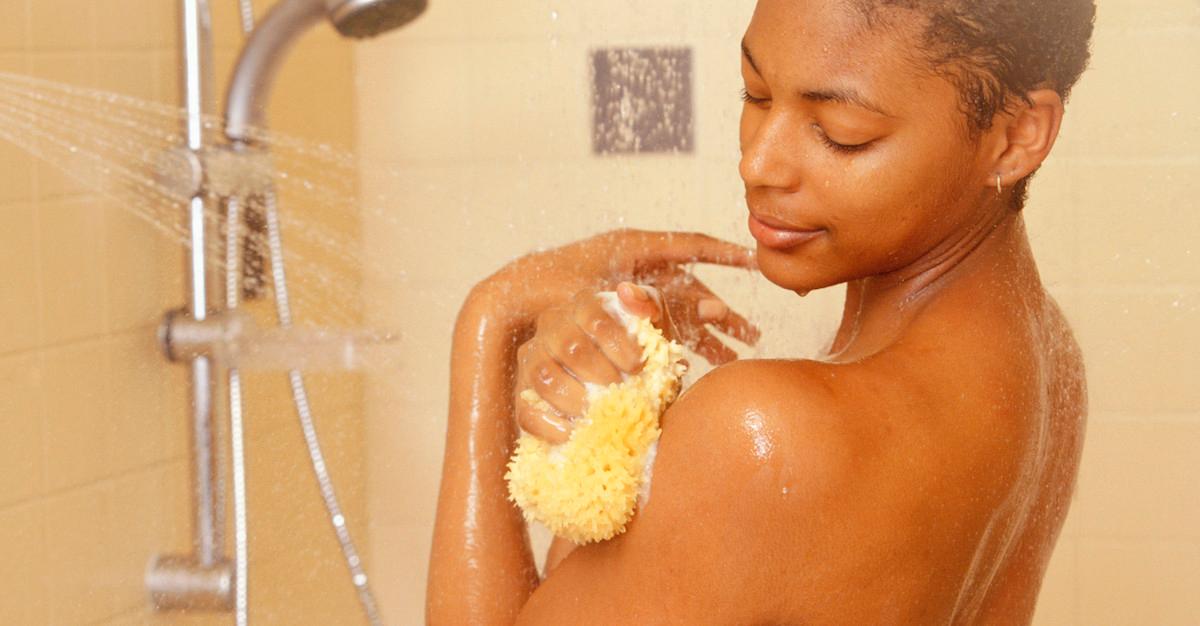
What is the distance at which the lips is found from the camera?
72 centimetres

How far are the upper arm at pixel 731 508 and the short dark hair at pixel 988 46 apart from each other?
16cm

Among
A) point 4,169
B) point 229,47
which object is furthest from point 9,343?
point 229,47

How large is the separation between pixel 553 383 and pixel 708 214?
691mm

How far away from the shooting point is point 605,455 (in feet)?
2.34

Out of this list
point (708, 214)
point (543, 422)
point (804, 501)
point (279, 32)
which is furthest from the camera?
point (708, 214)

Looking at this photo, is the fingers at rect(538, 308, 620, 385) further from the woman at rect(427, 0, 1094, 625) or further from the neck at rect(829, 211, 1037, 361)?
the neck at rect(829, 211, 1037, 361)

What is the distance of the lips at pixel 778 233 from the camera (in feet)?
2.37

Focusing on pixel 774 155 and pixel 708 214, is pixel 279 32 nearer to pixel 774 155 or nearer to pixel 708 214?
pixel 708 214

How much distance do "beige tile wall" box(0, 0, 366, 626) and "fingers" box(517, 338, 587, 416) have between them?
1.60 ft

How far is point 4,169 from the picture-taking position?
3.44 feet

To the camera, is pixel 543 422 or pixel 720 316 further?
pixel 720 316

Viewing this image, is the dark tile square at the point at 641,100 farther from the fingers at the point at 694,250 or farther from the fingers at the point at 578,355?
the fingers at the point at 578,355

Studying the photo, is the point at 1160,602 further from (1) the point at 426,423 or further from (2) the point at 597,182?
(1) the point at 426,423

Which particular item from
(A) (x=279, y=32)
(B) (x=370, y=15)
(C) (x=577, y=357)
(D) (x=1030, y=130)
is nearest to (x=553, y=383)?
(C) (x=577, y=357)
